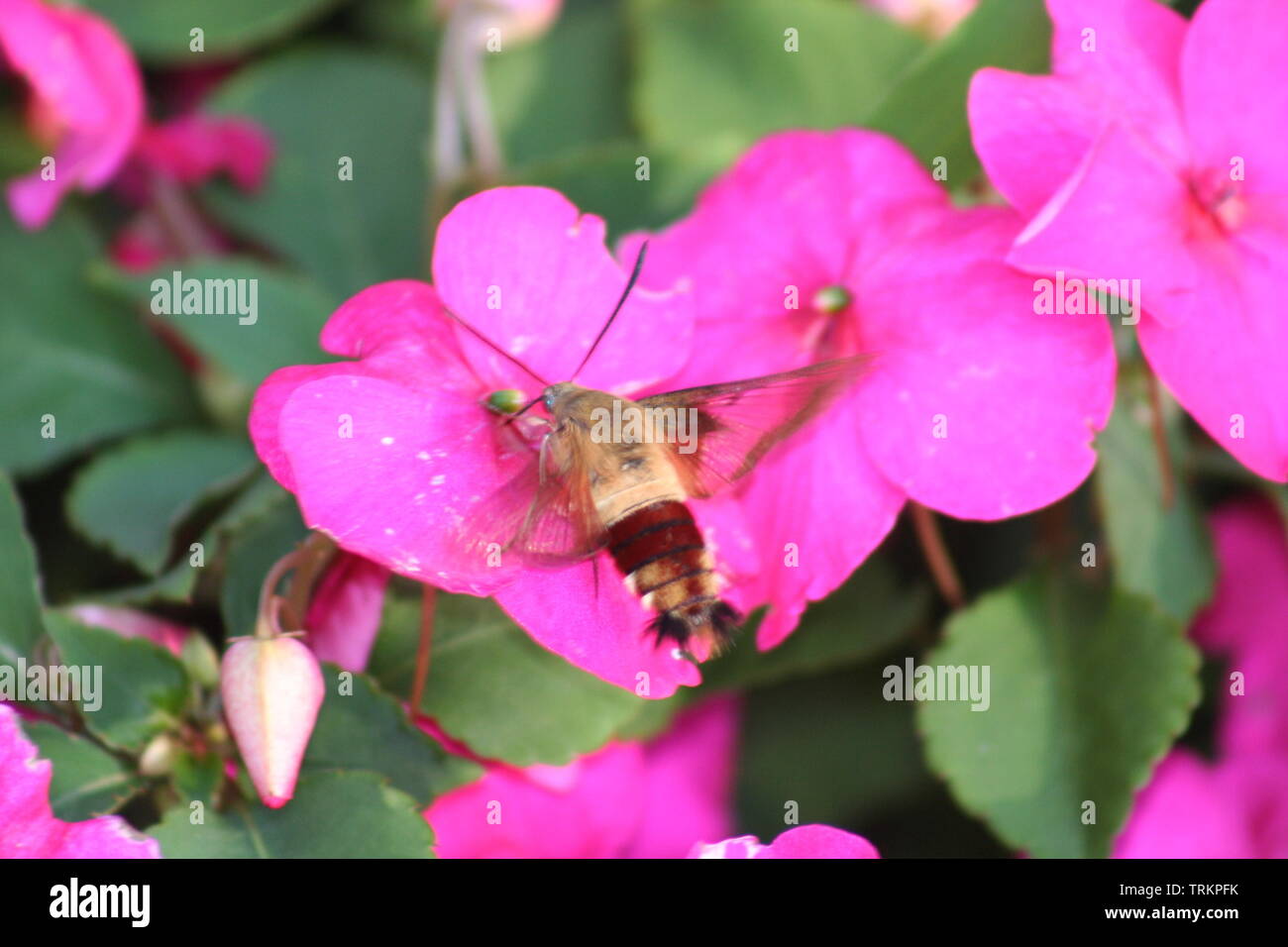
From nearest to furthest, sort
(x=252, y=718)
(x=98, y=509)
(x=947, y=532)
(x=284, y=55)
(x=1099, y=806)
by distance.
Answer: (x=252, y=718) → (x=1099, y=806) → (x=98, y=509) → (x=947, y=532) → (x=284, y=55)

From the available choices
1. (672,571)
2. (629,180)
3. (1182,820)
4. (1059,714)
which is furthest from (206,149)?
(1182,820)

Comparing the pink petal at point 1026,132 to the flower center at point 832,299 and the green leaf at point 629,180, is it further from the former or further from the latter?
the green leaf at point 629,180

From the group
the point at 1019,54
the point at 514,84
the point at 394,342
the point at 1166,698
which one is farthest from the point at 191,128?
the point at 1166,698

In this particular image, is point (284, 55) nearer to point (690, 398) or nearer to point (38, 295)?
point (38, 295)

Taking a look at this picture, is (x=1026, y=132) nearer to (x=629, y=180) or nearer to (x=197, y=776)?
(x=629, y=180)

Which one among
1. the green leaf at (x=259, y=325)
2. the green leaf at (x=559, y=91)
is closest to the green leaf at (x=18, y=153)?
the green leaf at (x=259, y=325)

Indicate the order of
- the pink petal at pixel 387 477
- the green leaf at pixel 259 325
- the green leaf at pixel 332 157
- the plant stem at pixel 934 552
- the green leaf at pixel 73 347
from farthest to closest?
the green leaf at pixel 332 157 < the green leaf at pixel 73 347 < the green leaf at pixel 259 325 < the plant stem at pixel 934 552 < the pink petal at pixel 387 477
